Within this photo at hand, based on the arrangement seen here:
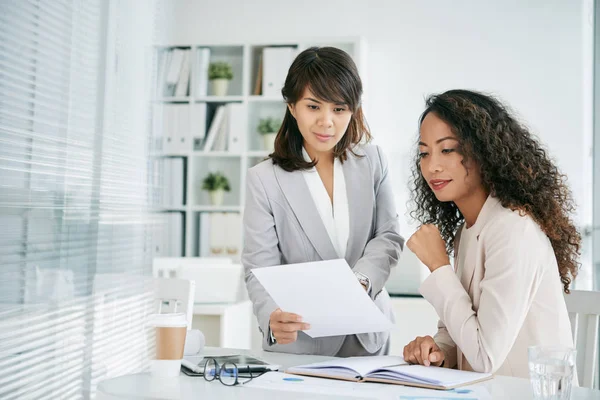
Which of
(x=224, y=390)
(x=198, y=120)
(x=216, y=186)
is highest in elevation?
(x=198, y=120)

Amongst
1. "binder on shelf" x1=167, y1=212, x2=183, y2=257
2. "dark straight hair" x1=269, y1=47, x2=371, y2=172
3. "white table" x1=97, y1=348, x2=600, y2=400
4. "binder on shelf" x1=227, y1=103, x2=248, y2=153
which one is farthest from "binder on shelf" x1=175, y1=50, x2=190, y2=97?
"white table" x1=97, y1=348, x2=600, y2=400

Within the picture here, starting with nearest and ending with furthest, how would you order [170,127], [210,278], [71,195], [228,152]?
[71,195] → [210,278] → [228,152] → [170,127]

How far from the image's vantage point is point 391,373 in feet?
4.17

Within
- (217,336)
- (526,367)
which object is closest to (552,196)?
(526,367)

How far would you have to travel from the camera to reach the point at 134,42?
256 cm

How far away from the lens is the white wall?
4.02 m

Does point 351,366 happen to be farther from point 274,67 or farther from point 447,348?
point 274,67

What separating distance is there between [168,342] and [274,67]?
130 inches

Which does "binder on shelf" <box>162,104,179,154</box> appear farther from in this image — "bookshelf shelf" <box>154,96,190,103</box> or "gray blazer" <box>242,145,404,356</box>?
"gray blazer" <box>242,145,404,356</box>

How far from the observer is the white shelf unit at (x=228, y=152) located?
439 cm

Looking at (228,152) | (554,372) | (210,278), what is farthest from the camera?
(228,152)

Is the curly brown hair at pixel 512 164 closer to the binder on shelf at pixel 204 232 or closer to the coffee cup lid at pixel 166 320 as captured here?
the coffee cup lid at pixel 166 320

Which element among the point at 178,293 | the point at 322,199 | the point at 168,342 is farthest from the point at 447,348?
the point at 178,293

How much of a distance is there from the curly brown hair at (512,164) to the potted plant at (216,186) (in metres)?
3.01
